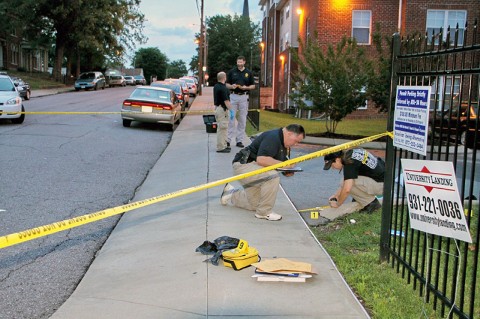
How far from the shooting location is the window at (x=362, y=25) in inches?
1012

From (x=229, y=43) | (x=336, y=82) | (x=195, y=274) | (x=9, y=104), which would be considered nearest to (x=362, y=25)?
(x=336, y=82)

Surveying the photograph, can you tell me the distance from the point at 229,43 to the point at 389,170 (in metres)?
84.5

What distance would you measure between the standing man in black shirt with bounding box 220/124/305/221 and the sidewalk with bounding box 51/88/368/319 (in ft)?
0.62

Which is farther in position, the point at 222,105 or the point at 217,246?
the point at 222,105

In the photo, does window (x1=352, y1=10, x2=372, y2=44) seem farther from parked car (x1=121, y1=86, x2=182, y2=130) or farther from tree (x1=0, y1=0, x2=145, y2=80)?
tree (x1=0, y1=0, x2=145, y2=80)

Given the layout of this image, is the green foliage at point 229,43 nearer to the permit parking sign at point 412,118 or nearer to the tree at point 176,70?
the permit parking sign at point 412,118

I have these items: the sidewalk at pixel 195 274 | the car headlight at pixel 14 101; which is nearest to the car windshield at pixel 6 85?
the car headlight at pixel 14 101

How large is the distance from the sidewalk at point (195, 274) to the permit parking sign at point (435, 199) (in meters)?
0.87

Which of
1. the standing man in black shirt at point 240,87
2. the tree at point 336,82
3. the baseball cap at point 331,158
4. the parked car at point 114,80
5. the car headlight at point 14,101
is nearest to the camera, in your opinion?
the baseball cap at point 331,158

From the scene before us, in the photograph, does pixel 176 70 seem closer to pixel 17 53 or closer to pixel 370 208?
pixel 17 53

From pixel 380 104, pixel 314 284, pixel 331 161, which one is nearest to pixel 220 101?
pixel 331 161

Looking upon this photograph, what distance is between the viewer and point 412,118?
15.1 ft

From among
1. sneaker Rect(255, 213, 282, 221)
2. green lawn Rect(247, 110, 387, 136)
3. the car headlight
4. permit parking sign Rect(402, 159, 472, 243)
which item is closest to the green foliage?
green lawn Rect(247, 110, 387, 136)

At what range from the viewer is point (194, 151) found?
A: 42.5 ft
